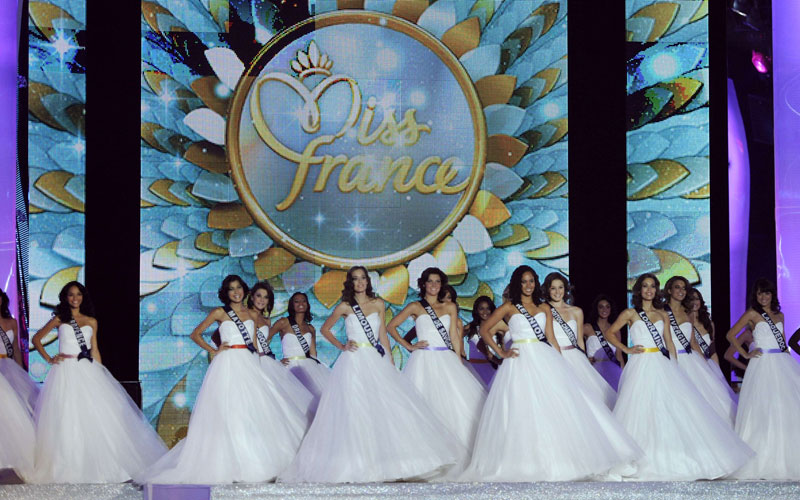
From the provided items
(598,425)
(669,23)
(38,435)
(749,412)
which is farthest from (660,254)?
(38,435)

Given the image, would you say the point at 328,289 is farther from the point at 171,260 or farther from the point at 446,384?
the point at 446,384

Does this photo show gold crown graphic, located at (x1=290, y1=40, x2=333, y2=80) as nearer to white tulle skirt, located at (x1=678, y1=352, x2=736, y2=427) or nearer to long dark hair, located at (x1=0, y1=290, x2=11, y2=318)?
long dark hair, located at (x1=0, y1=290, x2=11, y2=318)

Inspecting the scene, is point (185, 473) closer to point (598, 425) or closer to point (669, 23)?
point (598, 425)

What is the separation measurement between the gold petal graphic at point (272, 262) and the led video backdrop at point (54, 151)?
5.41 ft

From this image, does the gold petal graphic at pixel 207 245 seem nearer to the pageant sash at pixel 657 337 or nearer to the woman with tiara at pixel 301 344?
the woman with tiara at pixel 301 344

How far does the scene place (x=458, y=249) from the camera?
1116 cm

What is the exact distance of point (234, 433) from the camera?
24.3ft

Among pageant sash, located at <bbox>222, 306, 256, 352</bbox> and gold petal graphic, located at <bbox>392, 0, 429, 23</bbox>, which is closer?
pageant sash, located at <bbox>222, 306, 256, 352</bbox>

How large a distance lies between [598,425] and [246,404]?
7.39 ft

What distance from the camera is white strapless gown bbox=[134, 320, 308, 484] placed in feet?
23.8

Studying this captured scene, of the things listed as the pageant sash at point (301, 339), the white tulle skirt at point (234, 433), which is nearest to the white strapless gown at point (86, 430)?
the white tulle skirt at point (234, 433)

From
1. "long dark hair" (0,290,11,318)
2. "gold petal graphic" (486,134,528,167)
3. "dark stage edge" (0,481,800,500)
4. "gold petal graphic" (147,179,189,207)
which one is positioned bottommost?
"dark stage edge" (0,481,800,500)

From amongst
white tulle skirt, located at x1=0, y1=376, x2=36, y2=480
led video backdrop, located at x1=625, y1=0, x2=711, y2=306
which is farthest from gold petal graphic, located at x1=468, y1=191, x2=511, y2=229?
white tulle skirt, located at x1=0, y1=376, x2=36, y2=480

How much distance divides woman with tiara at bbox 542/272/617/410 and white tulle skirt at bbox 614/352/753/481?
1.67ft
